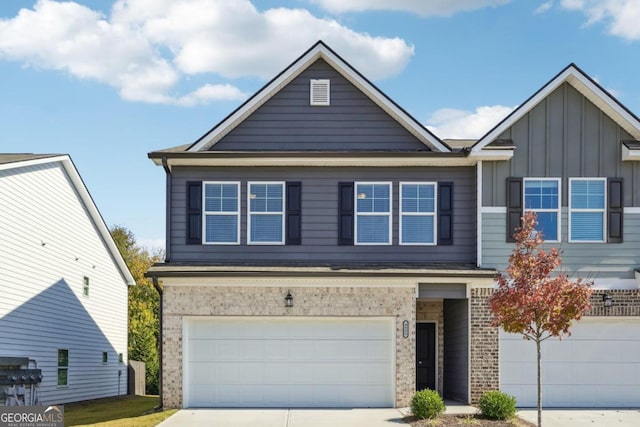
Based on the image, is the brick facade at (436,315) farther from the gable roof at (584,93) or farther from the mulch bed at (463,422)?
the gable roof at (584,93)

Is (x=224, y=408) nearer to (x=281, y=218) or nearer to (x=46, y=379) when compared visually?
(x=281, y=218)

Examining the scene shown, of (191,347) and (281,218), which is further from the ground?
(281,218)

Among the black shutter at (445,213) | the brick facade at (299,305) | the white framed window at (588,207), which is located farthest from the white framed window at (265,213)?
the white framed window at (588,207)

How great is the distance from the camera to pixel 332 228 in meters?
17.7

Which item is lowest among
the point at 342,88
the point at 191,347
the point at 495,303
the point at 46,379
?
the point at 46,379

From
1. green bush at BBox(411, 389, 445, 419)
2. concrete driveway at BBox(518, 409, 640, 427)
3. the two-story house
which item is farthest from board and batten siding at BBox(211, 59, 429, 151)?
concrete driveway at BBox(518, 409, 640, 427)

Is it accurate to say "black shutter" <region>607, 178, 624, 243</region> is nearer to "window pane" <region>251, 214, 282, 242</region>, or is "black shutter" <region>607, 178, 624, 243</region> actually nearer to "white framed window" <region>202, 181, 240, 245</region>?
"window pane" <region>251, 214, 282, 242</region>

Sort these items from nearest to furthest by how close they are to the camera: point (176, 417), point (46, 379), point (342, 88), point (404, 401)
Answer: point (176, 417), point (404, 401), point (342, 88), point (46, 379)

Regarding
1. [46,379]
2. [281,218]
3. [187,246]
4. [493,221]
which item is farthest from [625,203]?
[46,379]

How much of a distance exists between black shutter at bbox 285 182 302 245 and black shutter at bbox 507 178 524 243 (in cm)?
490

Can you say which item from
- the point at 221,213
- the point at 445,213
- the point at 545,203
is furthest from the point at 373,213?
the point at 545,203

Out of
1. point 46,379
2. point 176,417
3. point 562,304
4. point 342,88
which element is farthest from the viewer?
point 46,379

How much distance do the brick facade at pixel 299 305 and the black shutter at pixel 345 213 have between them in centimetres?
132

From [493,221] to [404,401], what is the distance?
15.2 feet
